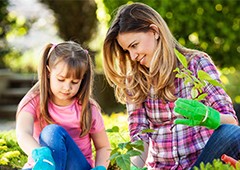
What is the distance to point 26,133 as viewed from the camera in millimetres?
3191

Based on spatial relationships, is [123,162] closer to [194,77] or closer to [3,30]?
[194,77]

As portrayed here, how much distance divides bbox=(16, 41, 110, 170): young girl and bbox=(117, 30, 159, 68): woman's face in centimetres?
31

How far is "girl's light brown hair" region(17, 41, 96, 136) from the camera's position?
10.8ft

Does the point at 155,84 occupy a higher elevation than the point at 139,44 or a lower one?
lower

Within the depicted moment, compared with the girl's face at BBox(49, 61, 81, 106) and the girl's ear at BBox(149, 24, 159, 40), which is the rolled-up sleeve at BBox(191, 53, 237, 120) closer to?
the girl's ear at BBox(149, 24, 159, 40)

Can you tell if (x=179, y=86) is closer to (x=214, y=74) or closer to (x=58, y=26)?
(x=214, y=74)

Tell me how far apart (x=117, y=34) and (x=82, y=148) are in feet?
2.05

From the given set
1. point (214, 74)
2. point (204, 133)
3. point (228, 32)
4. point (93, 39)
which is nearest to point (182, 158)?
point (204, 133)

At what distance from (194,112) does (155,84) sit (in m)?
0.78

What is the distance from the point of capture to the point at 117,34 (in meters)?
3.11

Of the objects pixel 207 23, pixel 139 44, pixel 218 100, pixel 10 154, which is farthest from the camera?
pixel 207 23

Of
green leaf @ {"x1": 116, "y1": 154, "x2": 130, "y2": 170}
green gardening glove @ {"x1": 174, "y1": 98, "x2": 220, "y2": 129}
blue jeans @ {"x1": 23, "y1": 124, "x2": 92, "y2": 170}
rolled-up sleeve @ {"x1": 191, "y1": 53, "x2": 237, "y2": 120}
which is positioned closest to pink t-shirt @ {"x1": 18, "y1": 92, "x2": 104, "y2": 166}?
blue jeans @ {"x1": 23, "y1": 124, "x2": 92, "y2": 170}

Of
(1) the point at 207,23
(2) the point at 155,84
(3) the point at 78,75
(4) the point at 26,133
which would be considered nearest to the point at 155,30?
(2) the point at 155,84

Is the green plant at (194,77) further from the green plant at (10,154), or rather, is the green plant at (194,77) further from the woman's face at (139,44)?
the green plant at (10,154)
